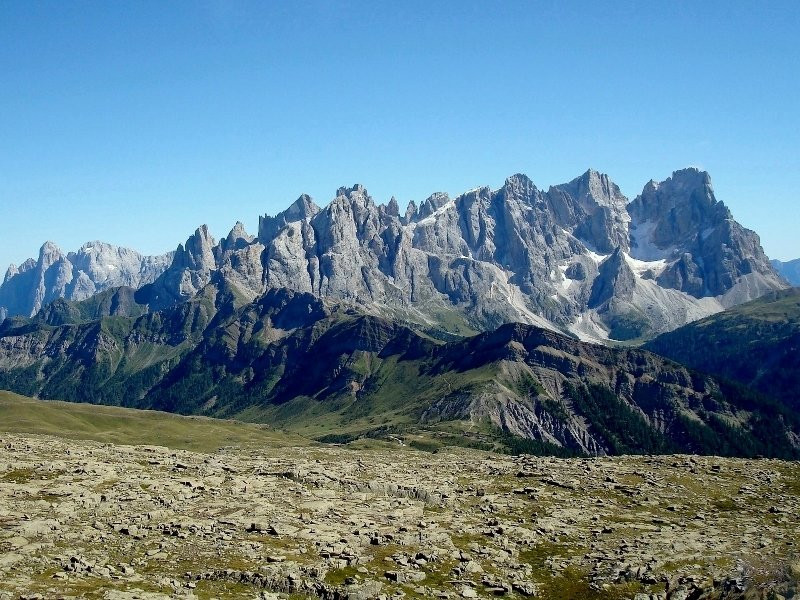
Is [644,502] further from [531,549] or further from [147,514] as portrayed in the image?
[147,514]

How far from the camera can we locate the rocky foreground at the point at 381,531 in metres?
53.8

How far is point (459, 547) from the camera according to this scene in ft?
217

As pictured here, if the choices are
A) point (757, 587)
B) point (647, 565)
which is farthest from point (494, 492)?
point (757, 587)

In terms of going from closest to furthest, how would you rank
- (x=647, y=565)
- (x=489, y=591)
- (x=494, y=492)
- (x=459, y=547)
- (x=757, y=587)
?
(x=757, y=587)
(x=489, y=591)
(x=647, y=565)
(x=459, y=547)
(x=494, y=492)

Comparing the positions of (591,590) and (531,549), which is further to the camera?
(531,549)

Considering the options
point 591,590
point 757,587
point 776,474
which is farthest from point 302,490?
point 776,474

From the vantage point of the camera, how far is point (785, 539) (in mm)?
Answer: 69000

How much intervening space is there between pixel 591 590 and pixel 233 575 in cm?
2973

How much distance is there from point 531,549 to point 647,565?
11.1 metres

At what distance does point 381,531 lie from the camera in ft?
224

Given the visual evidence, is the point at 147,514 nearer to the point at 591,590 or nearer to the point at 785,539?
the point at 591,590

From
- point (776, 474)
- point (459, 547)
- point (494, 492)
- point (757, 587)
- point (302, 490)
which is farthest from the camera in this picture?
point (776, 474)

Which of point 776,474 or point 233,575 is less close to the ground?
point 776,474

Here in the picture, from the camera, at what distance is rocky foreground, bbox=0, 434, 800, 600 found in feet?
176
